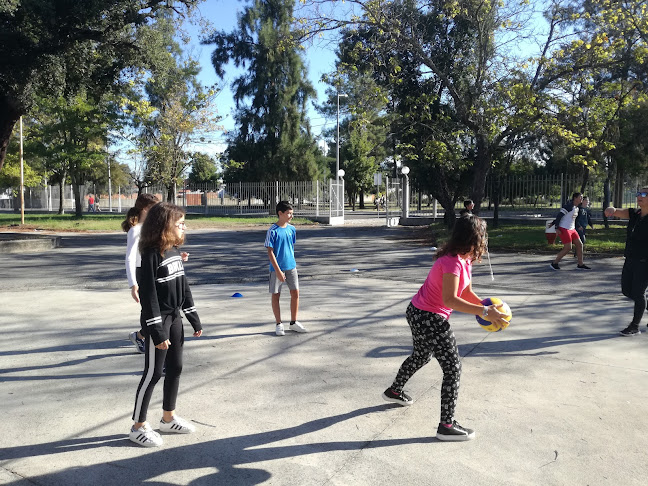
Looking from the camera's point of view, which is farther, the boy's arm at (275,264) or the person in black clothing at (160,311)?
the boy's arm at (275,264)

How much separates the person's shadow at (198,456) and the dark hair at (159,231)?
1.34 m

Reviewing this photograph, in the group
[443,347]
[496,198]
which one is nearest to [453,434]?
[443,347]

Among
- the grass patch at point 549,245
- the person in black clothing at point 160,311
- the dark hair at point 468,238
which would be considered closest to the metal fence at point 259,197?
the grass patch at point 549,245

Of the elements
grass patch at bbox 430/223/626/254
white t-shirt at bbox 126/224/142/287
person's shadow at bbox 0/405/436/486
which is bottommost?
person's shadow at bbox 0/405/436/486

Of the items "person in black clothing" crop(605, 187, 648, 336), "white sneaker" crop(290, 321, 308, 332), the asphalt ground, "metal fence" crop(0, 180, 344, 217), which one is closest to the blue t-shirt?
"white sneaker" crop(290, 321, 308, 332)

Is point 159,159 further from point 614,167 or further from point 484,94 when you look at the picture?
point 614,167

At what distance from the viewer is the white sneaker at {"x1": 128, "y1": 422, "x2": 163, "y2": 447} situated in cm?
360

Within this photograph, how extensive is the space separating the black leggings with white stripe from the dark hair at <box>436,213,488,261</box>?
193 cm

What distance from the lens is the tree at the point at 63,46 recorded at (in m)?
14.8

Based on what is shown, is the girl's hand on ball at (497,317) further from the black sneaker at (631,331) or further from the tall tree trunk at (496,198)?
the tall tree trunk at (496,198)

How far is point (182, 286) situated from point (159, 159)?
34.6 meters

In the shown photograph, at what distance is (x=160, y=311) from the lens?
3.57m

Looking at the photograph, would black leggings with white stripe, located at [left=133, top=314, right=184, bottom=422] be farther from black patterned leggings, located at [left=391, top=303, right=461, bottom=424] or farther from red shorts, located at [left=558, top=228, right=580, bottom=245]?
red shorts, located at [left=558, top=228, right=580, bottom=245]

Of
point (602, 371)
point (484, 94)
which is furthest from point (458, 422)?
point (484, 94)
